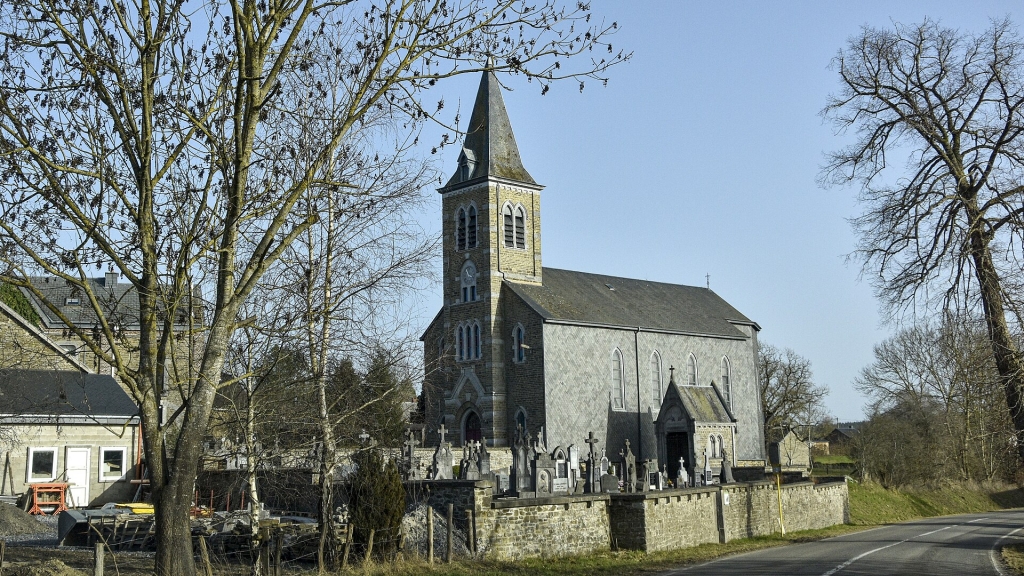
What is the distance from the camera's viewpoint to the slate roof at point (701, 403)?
42.2 metres

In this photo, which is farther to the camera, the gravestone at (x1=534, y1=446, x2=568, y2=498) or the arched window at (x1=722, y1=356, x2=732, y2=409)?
the arched window at (x1=722, y1=356, x2=732, y2=409)

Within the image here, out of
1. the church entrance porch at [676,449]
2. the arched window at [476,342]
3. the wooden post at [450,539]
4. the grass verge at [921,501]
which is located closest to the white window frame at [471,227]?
the arched window at [476,342]

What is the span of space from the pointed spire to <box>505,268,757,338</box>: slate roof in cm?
545

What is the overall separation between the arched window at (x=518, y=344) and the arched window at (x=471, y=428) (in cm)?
341

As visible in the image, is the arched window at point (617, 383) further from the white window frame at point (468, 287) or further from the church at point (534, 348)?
the white window frame at point (468, 287)

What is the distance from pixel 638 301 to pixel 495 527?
30607mm

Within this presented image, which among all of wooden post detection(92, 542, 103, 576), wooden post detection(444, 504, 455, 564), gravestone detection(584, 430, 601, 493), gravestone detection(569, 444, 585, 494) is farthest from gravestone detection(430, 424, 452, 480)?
wooden post detection(92, 542, 103, 576)

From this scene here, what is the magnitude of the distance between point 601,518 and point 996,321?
10637 mm

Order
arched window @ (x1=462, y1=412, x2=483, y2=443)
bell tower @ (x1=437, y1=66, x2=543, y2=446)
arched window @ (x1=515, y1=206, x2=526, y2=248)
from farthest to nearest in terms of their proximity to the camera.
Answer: arched window @ (x1=515, y1=206, x2=526, y2=248) → arched window @ (x1=462, y1=412, x2=483, y2=443) → bell tower @ (x1=437, y1=66, x2=543, y2=446)

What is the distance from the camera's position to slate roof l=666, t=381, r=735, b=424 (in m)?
42.2

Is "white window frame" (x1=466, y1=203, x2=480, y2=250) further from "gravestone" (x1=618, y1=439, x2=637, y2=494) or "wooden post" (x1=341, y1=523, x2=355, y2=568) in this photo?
"wooden post" (x1=341, y1=523, x2=355, y2=568)

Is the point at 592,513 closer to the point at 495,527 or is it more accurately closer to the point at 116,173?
the point at 495,527

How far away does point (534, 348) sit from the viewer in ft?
133

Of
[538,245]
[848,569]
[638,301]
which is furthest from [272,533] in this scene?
[638,301]
